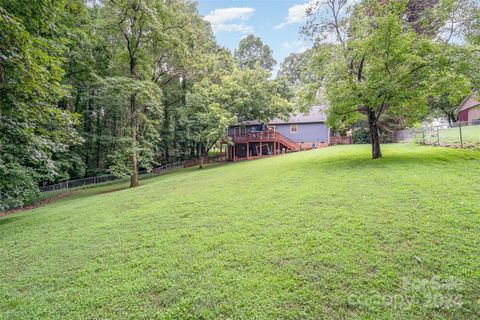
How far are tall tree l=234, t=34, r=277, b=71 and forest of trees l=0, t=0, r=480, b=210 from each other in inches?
1017

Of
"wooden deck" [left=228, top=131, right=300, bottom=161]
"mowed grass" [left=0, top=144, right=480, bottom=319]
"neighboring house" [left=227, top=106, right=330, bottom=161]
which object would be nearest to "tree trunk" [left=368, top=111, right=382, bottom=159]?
"mowed grass" [left=0, top=144, right=480, bottom=319]

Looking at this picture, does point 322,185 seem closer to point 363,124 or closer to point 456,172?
point 456,172

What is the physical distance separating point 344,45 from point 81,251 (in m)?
13.3

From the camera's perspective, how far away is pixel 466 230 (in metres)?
3.99

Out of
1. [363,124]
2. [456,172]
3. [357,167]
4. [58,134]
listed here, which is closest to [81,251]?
[58,134]

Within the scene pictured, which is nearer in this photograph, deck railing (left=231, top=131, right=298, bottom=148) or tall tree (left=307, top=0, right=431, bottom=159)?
tall tree (left=307, top=0, right=431, bottom=159)

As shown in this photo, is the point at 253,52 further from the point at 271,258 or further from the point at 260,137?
the point at 271,258

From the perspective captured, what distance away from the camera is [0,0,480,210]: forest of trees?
689 centimetres

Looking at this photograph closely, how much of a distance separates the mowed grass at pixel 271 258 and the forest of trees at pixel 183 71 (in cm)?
365

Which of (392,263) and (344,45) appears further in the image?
(344,45)

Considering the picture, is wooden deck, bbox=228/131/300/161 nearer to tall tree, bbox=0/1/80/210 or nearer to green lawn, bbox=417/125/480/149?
green lawn, bbox=417/125/480/149

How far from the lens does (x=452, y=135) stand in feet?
46.0

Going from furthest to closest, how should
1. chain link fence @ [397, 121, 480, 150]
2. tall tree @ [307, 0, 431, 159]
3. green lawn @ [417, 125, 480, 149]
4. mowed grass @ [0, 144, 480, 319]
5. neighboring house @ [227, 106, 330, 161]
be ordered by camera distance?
neighboring house @ [227, 106, 330, 161]
green lawn @ [417, 125, 480, 149]
chain link fence @ [397, 121, 480, 150]
tall tree @ [307, 0, 431, 159]
mowed grass @ [0, 144, 480, 319]

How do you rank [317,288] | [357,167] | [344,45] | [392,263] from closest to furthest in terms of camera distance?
[317,288]
[392,263]
[357,167]
[344,45]
